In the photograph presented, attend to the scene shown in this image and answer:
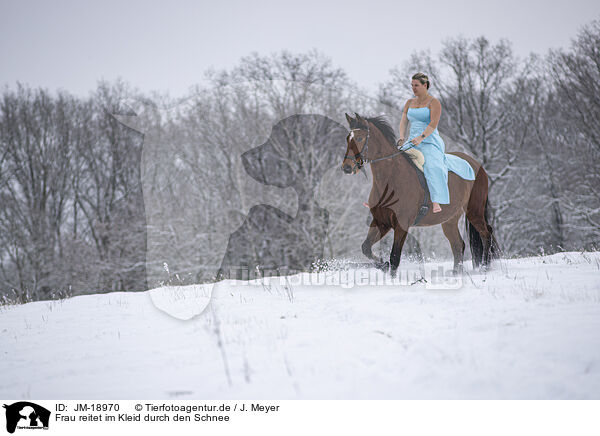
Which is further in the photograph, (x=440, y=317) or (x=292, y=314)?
(x=292, y=314)

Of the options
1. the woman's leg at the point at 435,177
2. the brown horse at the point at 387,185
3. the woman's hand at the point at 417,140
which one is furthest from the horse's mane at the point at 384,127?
the woman's leg at the point at 435,177

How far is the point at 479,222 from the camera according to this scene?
6293 millimetres

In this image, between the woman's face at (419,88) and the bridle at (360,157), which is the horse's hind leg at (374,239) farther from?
the woman's face at (419,88)

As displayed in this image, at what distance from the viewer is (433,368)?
87.7 inches

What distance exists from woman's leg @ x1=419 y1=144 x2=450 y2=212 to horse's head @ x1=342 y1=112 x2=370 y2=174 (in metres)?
0.97

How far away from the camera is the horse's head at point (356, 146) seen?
4816 mm

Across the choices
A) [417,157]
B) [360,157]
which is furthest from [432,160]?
[360,157]

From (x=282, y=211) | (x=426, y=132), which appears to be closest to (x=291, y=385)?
(x=426, y=132)

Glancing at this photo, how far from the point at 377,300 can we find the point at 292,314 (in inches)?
38.2

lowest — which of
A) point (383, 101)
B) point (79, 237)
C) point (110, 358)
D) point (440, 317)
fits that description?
point (110, 358)
